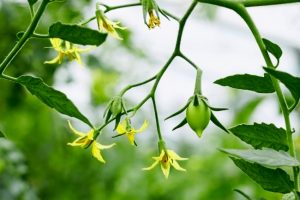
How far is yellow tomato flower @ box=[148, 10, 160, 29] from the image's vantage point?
0.68 meters

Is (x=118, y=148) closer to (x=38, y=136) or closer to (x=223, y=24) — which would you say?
(x=38, y=136)

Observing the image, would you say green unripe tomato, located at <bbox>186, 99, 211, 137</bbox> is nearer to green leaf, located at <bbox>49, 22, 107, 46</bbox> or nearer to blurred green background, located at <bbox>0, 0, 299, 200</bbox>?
green leaf, located at <bbox>49, 22, 107, 46</bbox>

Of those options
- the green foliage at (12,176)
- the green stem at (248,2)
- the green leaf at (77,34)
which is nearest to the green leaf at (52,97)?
the green leaf at (77,34)

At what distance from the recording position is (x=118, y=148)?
6.05 ft

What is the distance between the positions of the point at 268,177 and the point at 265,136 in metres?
0.04

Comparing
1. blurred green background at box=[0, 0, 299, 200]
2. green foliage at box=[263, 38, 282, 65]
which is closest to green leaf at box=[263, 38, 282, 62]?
green foliage at box=[263, 38, 282, 65]

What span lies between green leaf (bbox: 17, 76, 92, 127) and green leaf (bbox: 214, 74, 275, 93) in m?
0.14

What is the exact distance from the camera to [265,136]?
65 centimetres

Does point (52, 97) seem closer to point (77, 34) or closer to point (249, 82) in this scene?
point (77, 34)

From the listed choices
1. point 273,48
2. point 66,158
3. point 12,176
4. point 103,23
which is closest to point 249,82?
point 273,48

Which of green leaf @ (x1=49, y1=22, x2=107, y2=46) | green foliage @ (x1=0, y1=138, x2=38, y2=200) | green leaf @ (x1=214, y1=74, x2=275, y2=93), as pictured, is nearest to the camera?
green leaf @ (x1=49, y1=22, x2=107, y2=46)

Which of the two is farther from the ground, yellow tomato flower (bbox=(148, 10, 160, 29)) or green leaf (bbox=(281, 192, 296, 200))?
yellow tomato flower (bbox=(148, 10, 160, 29))

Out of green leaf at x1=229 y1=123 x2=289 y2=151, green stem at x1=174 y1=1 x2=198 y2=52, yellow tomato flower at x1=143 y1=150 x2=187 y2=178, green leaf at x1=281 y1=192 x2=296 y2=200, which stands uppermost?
green stem at x1=174 y1=1 x2=198 y2=52

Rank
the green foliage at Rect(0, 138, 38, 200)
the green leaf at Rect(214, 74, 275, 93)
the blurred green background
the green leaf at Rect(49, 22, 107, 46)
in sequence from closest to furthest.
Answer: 1. the green leaf at Rect(49, 22, 107, 46)
2. the green leaf at Rect(214, 74, 275, 93)
3. the green foliage at Rect(0, 138, 38, 200)
4. the blurred green background
